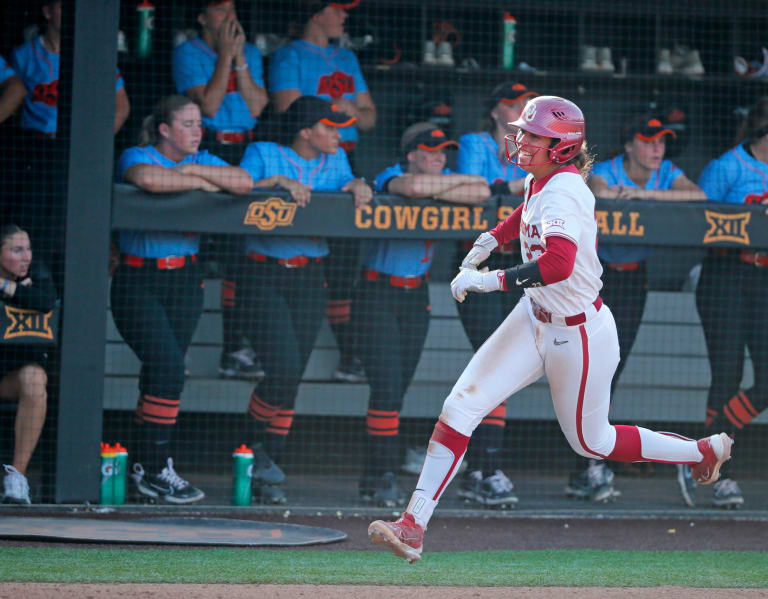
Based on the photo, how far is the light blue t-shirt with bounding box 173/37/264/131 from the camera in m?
6.06

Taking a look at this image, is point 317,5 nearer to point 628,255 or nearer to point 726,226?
point 628,255

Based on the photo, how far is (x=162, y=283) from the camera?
5.69 meters

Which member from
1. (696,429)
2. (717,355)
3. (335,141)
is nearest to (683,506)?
(717,355)

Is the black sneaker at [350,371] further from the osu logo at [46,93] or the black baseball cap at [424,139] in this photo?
the osu logo at [46,93]

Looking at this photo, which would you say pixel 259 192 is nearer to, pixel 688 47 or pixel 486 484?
pixel 486 484

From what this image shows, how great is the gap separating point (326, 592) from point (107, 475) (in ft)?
6.61

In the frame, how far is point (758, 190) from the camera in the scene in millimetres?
6215

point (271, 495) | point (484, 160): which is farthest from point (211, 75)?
point (271, 495)

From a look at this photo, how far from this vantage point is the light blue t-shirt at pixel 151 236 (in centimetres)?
567

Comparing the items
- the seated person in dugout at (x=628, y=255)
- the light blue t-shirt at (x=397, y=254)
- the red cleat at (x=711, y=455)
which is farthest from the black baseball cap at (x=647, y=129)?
the red cleat at (x=711, y=455)

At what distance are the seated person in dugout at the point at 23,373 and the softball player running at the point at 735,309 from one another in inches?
141

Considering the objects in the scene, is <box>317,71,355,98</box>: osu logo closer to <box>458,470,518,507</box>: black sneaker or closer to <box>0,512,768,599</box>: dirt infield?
<box>458,470,518,507</box>: black sneaker

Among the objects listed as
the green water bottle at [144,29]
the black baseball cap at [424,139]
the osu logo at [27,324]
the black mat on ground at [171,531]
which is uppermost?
the green water bottle at [144,29]

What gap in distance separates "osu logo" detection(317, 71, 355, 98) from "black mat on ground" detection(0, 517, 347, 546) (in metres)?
2.50
